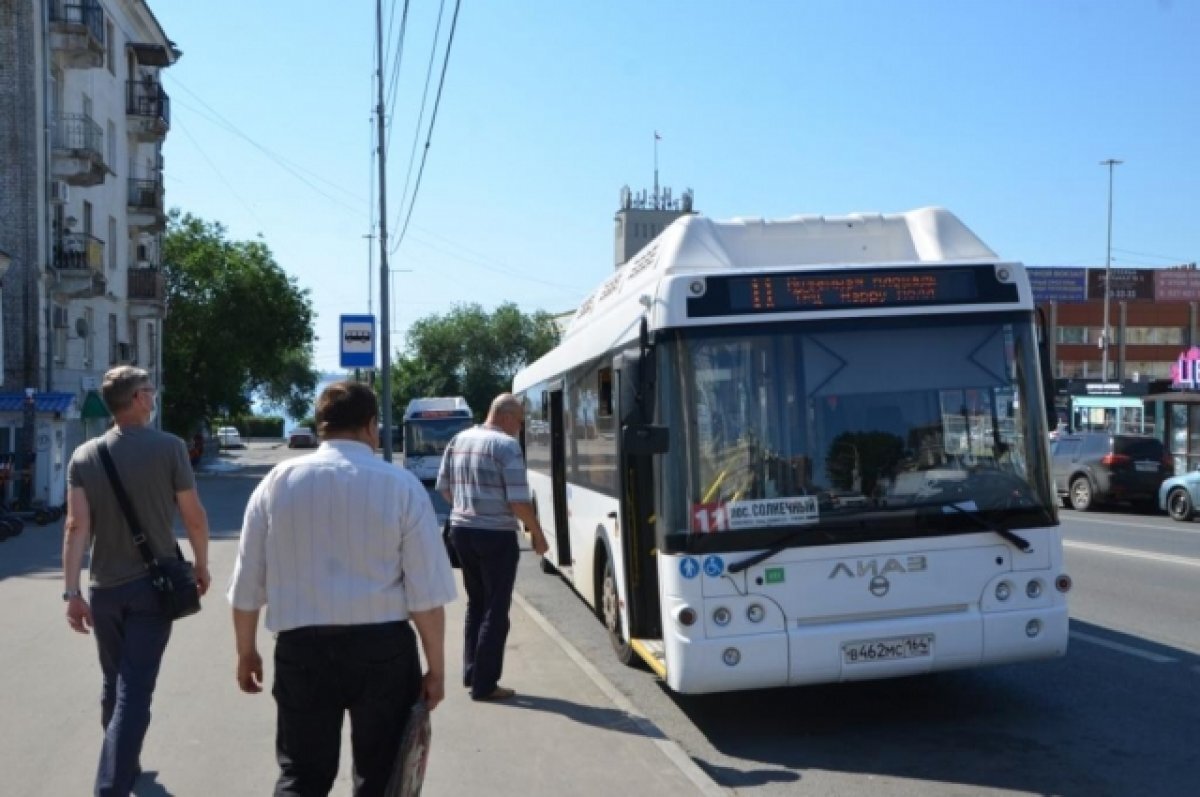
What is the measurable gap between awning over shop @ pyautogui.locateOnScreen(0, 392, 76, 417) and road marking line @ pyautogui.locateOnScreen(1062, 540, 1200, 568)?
19407mm

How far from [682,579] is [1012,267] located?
2712mm

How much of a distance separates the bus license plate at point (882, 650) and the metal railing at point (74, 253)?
3179 centimetres

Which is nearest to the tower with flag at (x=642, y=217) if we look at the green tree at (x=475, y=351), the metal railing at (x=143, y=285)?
the green tree at (x=475, y=351)

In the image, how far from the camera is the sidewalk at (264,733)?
6.18m

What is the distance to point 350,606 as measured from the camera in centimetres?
429

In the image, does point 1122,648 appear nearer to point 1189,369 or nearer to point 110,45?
point 1189,369

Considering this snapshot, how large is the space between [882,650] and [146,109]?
43.3 m

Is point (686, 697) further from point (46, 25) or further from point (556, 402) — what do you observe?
point (46, 25)

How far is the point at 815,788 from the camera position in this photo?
643 cm

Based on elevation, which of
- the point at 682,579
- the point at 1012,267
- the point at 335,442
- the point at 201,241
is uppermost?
the point at 201,241

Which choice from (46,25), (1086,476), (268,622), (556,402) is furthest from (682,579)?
(46,25)

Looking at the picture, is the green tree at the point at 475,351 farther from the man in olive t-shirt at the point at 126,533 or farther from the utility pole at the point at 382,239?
the man in olive t-shirt at the point at 126,533

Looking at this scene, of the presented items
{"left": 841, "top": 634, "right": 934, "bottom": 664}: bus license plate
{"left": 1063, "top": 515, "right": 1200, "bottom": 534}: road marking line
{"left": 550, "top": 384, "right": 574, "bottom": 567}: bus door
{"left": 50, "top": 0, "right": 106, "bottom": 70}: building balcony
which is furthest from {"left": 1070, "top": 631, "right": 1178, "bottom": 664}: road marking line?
{"left": 50, "top": 0, "right": 106, "bottom": 70}: building balcony

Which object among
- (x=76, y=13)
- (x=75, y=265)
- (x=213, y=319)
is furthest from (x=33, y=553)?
(x=213, y=319)
